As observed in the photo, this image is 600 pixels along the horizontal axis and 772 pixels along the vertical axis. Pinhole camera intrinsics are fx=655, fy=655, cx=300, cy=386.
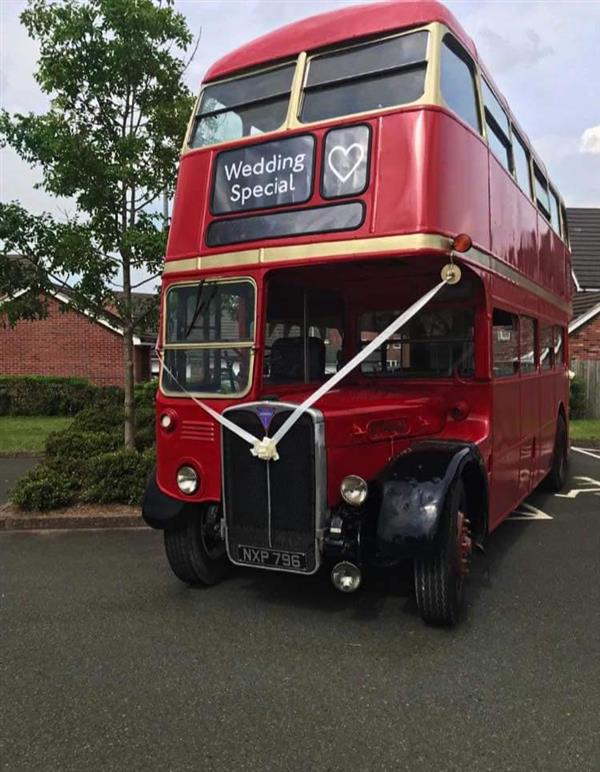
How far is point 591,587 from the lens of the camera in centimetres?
494

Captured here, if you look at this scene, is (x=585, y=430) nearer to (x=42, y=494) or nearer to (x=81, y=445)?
(x=81, y=445)

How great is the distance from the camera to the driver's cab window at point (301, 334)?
5.08 m

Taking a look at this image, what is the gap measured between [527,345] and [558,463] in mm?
2772

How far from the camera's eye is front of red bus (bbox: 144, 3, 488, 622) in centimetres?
408

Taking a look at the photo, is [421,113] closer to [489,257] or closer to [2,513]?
[489,257]

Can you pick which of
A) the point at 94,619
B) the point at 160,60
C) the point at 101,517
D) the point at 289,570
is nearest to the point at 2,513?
the point at 101,517

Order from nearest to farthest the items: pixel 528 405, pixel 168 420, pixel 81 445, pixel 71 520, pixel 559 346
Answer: pixel 168 420 → pixel 528 405 → pixel 71 520 → pixel 81 445 → pixel 559 346

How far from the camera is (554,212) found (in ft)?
28.2

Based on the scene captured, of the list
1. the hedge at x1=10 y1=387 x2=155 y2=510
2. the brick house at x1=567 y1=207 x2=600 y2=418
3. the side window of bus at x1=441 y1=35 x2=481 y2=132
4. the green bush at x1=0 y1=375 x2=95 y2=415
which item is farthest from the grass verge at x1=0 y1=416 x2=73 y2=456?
the brick house at x1=567 y1=207 x2=600 y2=418

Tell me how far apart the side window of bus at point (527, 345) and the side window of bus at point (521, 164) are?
1.30m

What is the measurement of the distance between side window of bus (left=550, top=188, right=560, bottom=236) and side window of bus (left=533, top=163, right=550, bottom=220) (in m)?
0.28

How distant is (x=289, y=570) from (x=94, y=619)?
1410 mm

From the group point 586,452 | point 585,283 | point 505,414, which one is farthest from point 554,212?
point 585,283

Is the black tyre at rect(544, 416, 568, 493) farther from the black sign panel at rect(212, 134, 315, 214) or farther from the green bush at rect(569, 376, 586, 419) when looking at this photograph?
the green bush at rect(569, 376, 586, 419)
